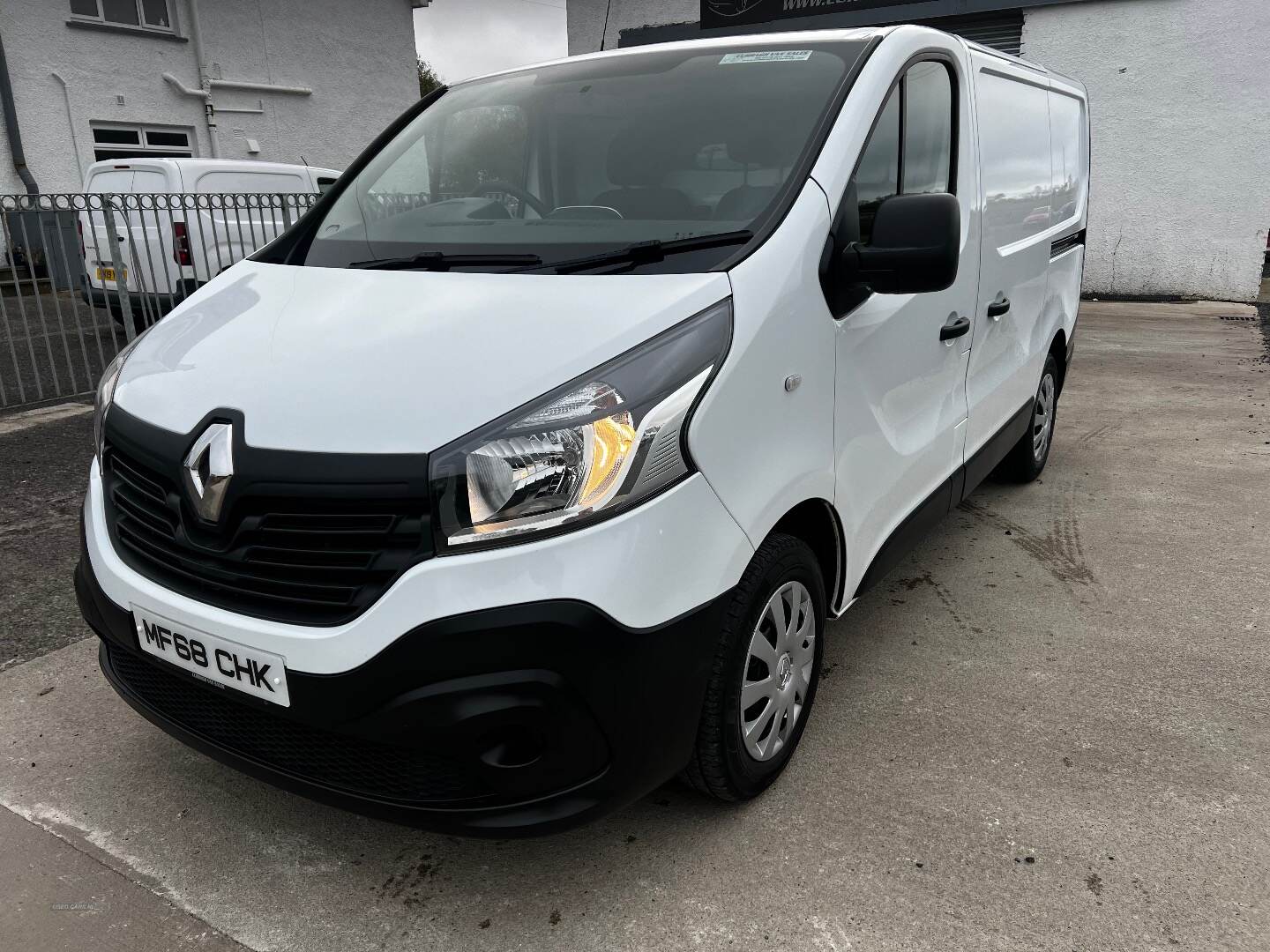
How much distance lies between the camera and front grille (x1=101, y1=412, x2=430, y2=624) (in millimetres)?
1695

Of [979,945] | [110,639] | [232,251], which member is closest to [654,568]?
[979,945]

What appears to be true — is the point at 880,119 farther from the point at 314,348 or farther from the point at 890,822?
the point at 890,822

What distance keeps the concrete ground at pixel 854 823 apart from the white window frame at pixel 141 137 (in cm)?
1241

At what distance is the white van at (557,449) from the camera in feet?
5.55

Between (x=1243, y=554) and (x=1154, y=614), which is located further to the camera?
(x=1243, y=554)

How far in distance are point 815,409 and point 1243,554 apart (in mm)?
2667

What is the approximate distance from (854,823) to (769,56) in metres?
2.07

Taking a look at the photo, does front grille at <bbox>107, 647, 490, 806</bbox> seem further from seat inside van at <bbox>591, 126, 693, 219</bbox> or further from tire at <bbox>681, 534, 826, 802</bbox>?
seat inside van at <bbox>591, 126, 693, 219</bbox>

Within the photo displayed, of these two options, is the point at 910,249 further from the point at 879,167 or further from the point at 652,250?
the point at 652,250

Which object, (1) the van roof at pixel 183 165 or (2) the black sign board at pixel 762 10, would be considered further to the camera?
(2) the black sign board at pixel 762 10

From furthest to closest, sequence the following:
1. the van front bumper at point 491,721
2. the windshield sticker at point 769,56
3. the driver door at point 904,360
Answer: the windshield sticker at point 769,56 < the driver door at point 904,360 < the van front bumper at point 491,721

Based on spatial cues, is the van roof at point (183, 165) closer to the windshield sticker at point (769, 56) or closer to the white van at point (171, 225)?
the white van at point (171, 225)

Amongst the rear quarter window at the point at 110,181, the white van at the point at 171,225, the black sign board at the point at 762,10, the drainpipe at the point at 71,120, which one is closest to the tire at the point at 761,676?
the white van at the point at 171,225

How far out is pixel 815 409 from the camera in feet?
7.20
